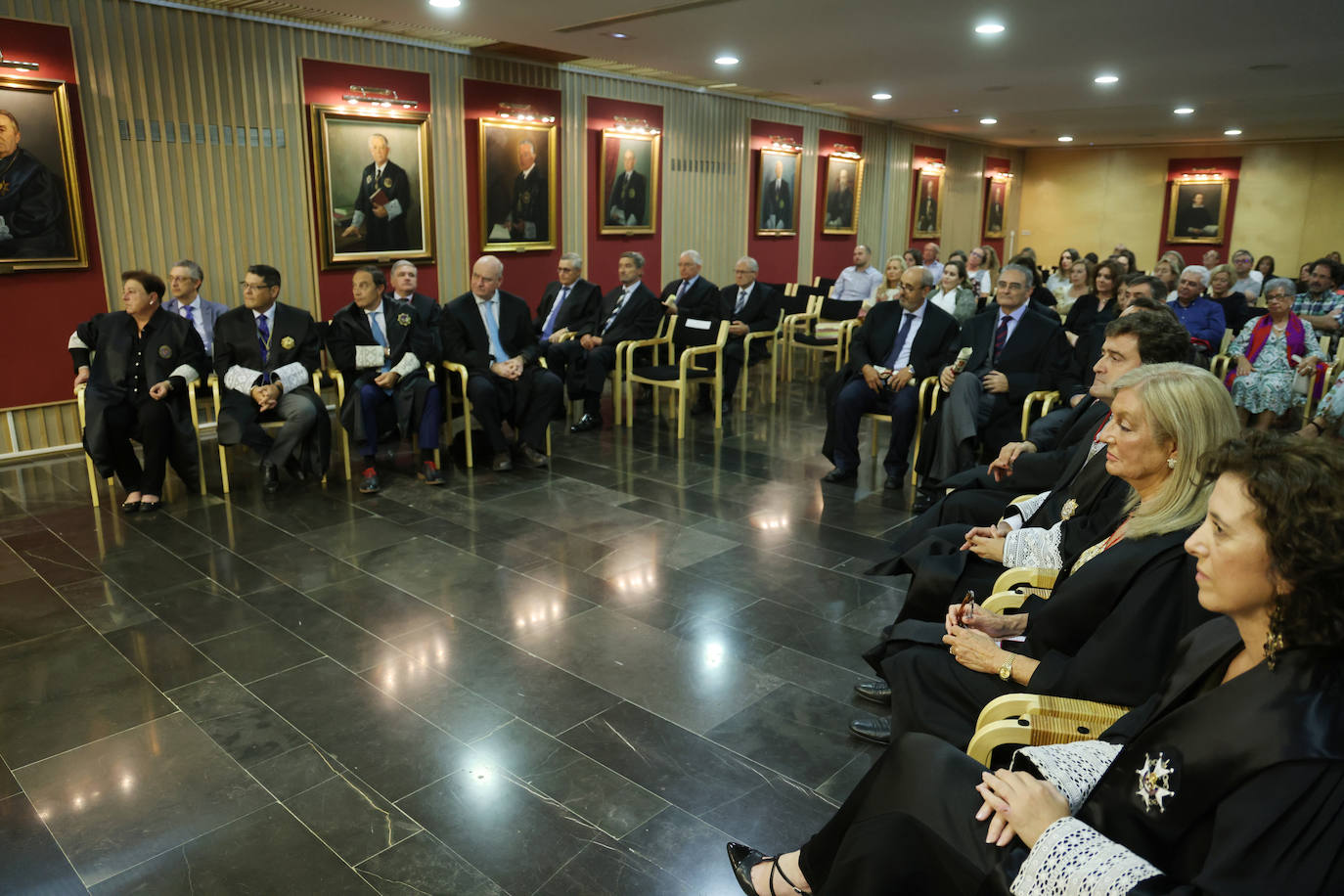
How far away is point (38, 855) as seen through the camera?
251cm

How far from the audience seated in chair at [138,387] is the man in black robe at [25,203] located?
3.81 ft

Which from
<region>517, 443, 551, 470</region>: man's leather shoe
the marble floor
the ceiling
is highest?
the ceiling

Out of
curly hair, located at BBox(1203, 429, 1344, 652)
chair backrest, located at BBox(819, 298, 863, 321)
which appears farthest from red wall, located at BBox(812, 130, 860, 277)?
curly hair, located at BBox(1203, 429, 1344, 652)

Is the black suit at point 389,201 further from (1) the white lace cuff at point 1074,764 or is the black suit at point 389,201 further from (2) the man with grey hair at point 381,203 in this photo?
(1) the white lace cuff at point 1074,764

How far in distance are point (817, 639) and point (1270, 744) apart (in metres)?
2.58

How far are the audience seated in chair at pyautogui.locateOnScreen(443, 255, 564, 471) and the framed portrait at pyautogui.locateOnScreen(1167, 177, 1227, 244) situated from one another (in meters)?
15.2

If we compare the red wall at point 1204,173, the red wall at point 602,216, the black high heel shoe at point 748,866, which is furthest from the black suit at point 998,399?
the red wall at point 1204,173

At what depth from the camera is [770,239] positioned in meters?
12.8

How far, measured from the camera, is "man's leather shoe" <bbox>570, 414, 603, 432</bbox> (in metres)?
7.66

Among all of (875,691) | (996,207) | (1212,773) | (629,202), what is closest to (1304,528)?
(1212,773)

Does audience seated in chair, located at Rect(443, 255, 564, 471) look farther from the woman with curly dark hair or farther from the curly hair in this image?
the curly hair

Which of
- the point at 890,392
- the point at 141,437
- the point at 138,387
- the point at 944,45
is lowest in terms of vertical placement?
the point at 141,437

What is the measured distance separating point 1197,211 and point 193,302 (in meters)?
17.3

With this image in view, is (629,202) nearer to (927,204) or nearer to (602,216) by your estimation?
(602,216)
